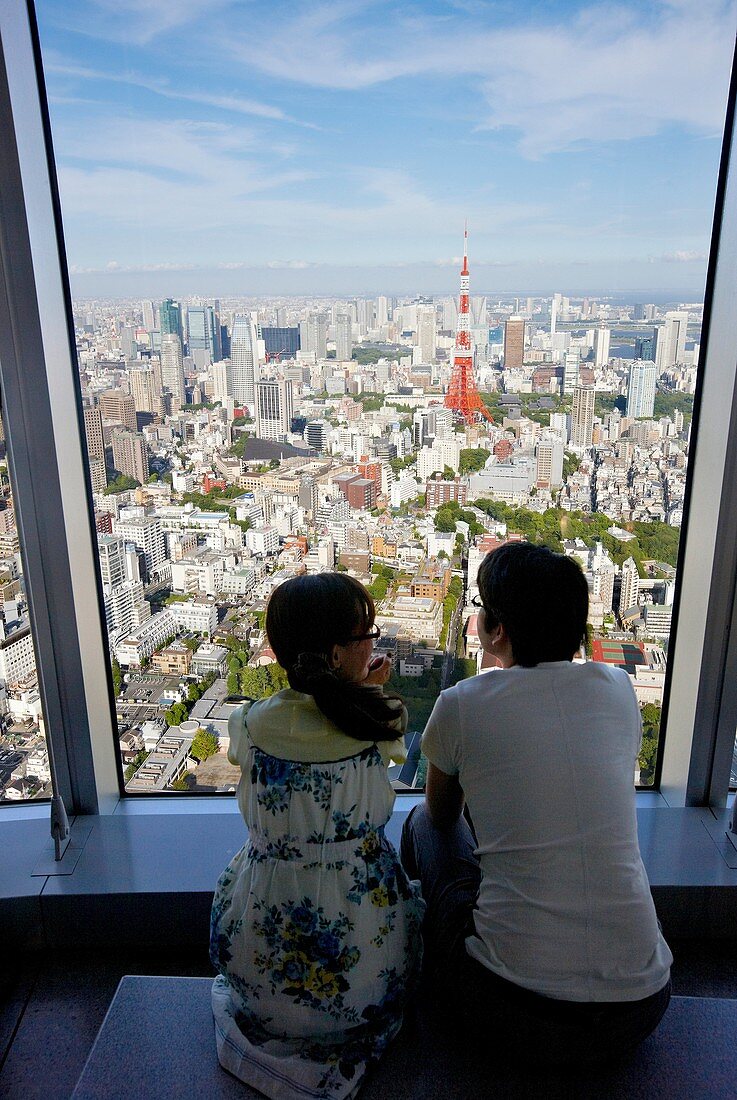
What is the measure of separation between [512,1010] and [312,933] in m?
0.35

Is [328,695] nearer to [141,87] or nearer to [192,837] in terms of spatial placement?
[192,837]

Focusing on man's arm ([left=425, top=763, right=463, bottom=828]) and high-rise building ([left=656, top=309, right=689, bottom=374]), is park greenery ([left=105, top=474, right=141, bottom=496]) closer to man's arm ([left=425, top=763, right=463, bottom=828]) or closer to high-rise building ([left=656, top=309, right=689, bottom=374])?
man's arm ([left=425, top=763, right=463, bottom=828])

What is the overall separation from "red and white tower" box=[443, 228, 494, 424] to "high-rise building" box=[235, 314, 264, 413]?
493 millimetres

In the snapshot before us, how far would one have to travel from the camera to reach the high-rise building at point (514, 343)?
74.6 inches

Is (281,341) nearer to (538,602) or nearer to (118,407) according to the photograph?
(118,407)

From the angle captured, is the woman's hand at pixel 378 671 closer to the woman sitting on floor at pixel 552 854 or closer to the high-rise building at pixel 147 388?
the woman sitting on floor at pixel 552 854

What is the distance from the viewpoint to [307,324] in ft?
6.34

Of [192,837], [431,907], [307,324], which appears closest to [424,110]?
[307,324]

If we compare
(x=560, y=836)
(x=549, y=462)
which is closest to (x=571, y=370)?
(x=549, y=462)

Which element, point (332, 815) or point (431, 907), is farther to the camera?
point (431, 907)

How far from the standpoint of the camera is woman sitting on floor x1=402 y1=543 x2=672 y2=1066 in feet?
3.93

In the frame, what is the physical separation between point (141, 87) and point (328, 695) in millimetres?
1492

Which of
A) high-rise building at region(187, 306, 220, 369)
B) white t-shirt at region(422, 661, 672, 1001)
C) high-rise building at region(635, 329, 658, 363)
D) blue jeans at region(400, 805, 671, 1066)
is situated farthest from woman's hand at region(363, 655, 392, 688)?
high-rise building at region(635, 329, 658, 363)

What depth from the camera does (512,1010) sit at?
1.22m
